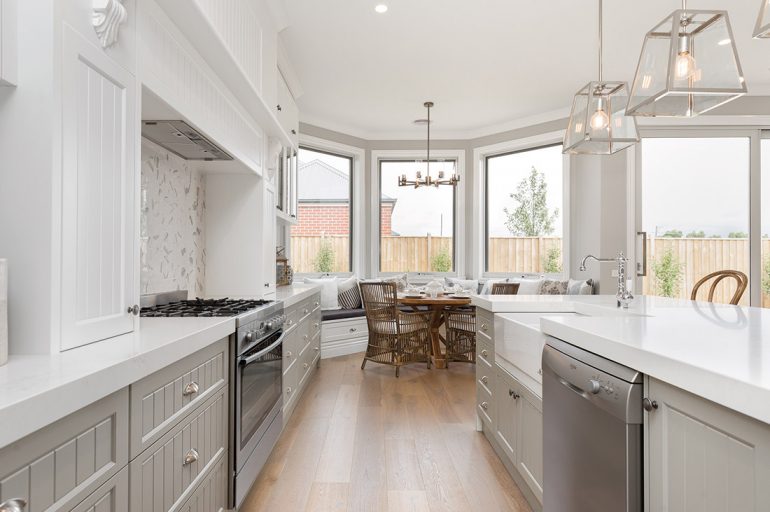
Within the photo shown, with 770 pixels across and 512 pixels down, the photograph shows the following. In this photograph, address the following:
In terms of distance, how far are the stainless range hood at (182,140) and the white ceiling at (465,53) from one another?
60.7 inches

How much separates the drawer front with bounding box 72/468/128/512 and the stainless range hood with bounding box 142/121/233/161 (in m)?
1.37

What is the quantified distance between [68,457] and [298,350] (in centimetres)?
261

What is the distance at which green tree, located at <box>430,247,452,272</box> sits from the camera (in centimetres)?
672

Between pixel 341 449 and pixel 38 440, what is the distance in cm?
215

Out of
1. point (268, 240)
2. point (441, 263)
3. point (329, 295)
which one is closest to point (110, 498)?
point (268, 240)

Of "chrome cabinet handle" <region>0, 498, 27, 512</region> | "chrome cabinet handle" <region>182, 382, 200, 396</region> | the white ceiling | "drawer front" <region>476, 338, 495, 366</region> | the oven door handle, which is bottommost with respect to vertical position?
"drawer front" <region>476, 338, 495, 366</region>

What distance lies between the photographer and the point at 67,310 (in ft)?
3.76

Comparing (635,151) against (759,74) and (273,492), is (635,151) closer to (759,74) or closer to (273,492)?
(759,74)

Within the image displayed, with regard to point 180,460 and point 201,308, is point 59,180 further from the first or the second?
point 201,308

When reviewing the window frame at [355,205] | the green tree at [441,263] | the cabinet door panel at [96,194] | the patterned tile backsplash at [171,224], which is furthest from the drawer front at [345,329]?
the cabinet door panel at [96,194]

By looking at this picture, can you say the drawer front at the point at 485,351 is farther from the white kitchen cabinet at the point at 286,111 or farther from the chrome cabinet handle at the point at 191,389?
the white kitchen cabinet at the point at 286,111

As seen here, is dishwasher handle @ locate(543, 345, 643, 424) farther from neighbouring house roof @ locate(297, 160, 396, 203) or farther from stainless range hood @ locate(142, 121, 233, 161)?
neighbouring house roof @ locate(297, 160, 396, 203)

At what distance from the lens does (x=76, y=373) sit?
92 cm

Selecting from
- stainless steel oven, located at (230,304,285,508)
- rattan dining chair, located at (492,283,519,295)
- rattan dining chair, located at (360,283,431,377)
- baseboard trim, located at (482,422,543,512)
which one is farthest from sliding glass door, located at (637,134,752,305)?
stainless steel oven, located at (230,304,285,508)
